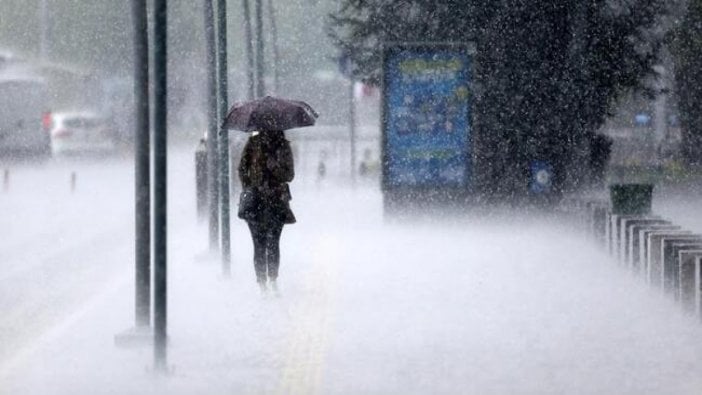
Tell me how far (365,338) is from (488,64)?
1637cm

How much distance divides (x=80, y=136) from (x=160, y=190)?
44277mm

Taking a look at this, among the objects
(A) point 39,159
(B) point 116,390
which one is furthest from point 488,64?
(A) point 39,159

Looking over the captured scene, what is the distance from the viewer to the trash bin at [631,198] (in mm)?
19609

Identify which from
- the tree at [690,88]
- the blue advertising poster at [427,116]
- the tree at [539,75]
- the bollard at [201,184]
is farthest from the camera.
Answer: the tree at [690,88]

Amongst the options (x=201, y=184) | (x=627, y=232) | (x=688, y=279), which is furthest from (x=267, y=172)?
(x=201, y=184)

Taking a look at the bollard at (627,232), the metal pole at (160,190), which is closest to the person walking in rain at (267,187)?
the bollard at (627,232)

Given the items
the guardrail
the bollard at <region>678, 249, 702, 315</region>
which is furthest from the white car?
the bollard at <region>678, 249, 702, 315</region>

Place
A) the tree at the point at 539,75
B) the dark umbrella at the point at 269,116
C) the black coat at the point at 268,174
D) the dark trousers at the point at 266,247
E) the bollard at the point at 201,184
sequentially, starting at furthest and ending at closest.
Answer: the tree at the point at 539,75 → the bollard at the point at 201,184 → the dark trousers at the point at 266,247 → the black coat at the point at 268,174 → the dark umbrella at the point at 269,116

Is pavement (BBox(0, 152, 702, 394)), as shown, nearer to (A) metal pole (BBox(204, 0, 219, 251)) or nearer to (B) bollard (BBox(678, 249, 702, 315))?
(B) bollard (BBox(678, 249, 702, 315))

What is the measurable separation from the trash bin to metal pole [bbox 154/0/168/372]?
32.0 ft

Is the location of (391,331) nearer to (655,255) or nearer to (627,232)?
(655,255)

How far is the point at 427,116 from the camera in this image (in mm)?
25281

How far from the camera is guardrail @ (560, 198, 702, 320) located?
568 inches

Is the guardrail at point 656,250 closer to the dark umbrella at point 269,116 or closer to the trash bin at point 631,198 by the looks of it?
the trash bin at point 631,198
